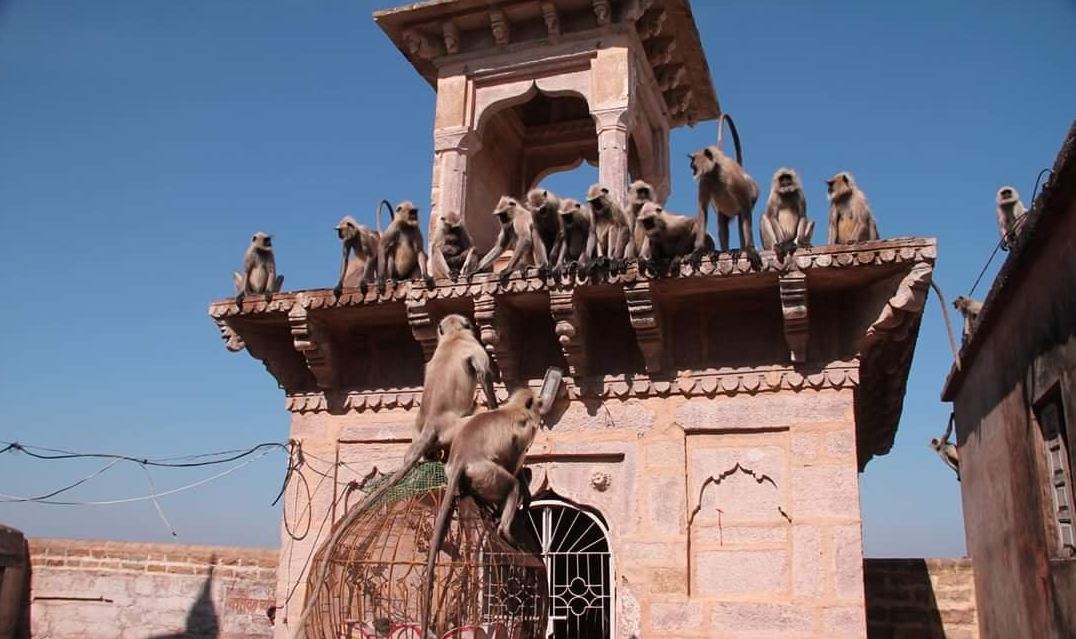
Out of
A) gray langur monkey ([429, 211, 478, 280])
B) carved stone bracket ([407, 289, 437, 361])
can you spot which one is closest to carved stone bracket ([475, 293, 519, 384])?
carved stone bracket ([407, 289, 437, 361])

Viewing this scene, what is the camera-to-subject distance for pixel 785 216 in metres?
8.24

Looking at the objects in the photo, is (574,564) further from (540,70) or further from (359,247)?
(540,70)

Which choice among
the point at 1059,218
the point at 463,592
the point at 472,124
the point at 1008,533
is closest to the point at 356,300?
the point at 472,124

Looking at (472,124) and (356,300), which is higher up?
(472,124)

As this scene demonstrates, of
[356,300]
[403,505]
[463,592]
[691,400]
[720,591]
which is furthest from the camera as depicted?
[356,300]

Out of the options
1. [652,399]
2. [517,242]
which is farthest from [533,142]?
[652,399]

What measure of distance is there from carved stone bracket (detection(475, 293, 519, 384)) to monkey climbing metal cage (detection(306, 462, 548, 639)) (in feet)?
6.91

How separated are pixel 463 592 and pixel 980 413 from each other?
23.5ft

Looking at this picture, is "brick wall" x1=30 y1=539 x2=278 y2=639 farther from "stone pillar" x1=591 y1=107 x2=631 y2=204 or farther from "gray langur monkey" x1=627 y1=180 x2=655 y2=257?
"gray langur monkey" x1=627 y1=180 x2=655 y2=257

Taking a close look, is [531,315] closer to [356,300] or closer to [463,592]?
[356,300]

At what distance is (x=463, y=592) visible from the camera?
19.9 feet

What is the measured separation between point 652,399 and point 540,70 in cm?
427

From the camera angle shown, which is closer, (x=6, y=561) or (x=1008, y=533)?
(x=1008, y=533)

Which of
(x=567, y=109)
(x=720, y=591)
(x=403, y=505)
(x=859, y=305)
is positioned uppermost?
(x=567, y=109)
